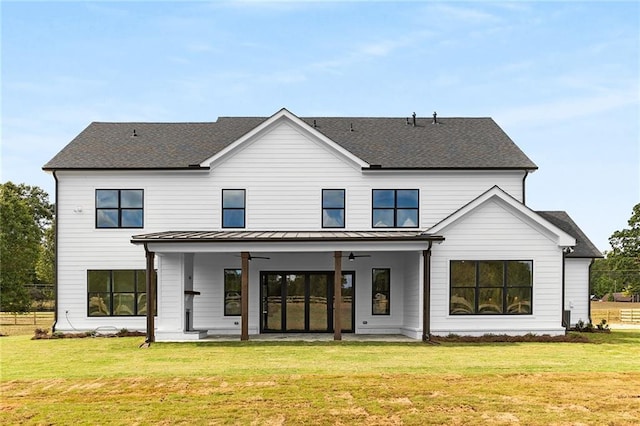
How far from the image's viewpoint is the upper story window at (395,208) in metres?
28.4

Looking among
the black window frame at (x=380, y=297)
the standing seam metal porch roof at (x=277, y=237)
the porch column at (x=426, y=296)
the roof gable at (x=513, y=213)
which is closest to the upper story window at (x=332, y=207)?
the standing seam metal porch roof at (x=277, y=237)

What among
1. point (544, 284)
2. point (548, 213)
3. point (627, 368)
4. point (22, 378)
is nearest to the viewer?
point (22, 378)

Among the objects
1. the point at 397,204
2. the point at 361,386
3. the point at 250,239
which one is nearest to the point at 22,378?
the point at 361,386

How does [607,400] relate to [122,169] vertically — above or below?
below

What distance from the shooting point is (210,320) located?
28.0 meters

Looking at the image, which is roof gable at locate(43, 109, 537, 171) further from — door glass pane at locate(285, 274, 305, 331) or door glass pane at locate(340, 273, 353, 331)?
door glass pane at locate(285, 274, 305, 331)

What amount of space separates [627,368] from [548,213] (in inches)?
646

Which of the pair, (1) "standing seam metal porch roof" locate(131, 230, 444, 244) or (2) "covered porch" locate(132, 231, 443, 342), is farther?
(2) "covered porch" locate(132, 231, 443, 342)

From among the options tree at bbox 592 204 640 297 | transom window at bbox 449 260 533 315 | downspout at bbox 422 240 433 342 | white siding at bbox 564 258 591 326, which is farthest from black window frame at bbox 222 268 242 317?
tree at bbox 592 204 640 297

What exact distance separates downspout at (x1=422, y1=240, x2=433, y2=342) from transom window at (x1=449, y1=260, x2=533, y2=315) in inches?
46.6

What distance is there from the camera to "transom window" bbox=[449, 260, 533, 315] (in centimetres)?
2562

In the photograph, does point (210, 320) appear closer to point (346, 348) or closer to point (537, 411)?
point (346, 348)

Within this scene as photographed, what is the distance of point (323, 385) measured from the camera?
1505 centimetres

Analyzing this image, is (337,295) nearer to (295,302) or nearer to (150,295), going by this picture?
(295,302)
